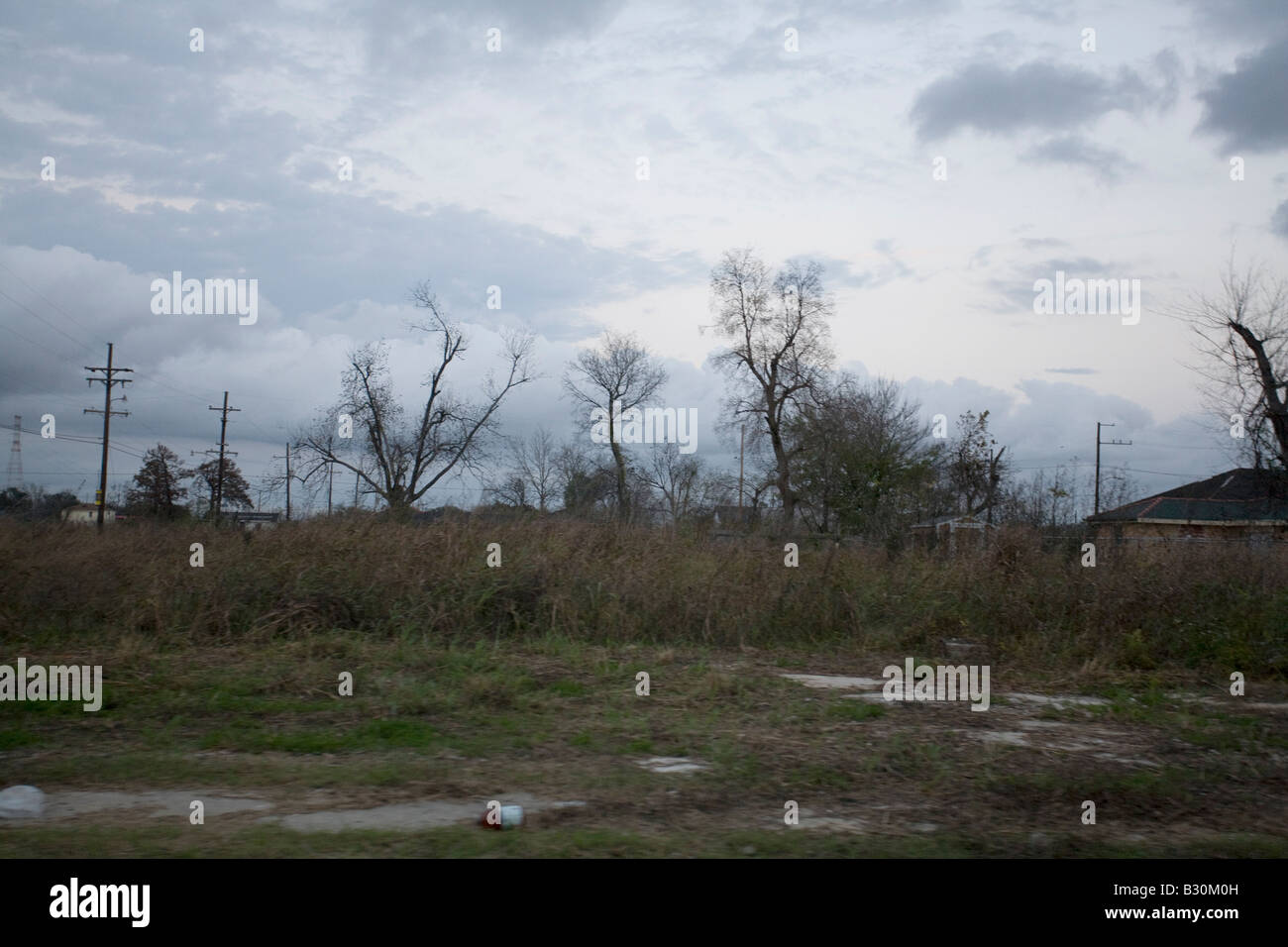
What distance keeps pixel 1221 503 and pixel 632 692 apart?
3053 cm

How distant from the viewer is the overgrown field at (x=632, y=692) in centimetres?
562

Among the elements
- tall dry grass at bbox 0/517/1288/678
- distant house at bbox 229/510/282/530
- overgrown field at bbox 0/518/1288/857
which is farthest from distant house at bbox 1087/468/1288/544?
distant house at bbox 229/510/282/530

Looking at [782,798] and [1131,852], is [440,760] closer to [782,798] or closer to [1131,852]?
[782,798]

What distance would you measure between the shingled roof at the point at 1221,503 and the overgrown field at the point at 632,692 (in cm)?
707

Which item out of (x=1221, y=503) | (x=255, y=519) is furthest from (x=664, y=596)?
(x=1221, y=503)

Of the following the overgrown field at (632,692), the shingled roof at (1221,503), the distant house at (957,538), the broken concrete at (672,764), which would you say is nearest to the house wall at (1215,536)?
the shingled roof at (1221,503)

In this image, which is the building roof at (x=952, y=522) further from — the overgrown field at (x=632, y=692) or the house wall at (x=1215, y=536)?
the overgrown field at (x=632, y=692)

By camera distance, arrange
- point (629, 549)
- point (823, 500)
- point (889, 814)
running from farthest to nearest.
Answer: point (823, 500) → point (629, 549) → point (889, 814)

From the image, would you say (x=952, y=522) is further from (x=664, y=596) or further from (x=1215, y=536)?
(x=664, y=596)

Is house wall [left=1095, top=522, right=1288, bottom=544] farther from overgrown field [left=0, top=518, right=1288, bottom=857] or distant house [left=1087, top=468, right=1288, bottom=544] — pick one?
overgrown field [left=0, top=518, right=1288, bottom=857]

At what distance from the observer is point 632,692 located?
9.59 m
